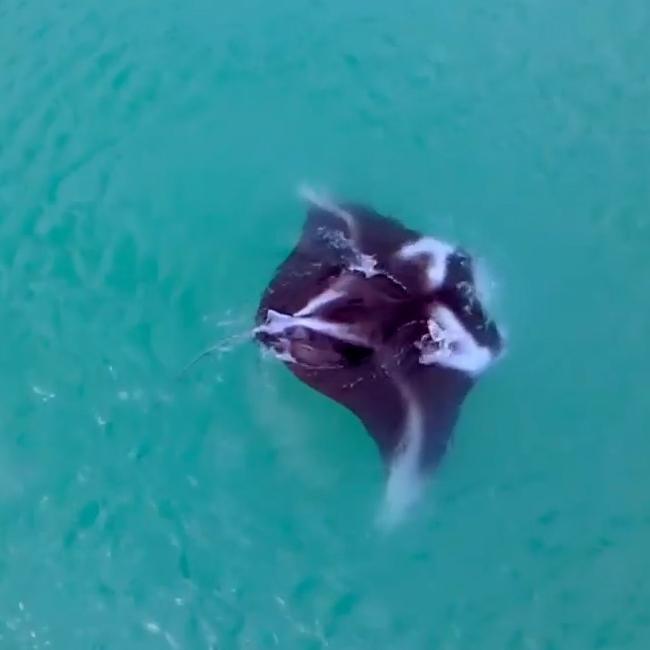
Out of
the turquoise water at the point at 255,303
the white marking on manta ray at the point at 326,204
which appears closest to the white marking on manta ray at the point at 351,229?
the white marking on manta ray at the point at 326,204

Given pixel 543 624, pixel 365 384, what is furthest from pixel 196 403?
pixel 543 624

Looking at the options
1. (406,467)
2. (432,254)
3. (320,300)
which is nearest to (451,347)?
(432,254)

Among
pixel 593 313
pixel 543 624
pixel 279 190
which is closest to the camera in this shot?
pixel 543 624

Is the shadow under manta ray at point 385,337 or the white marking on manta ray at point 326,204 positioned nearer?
the shadow under manta ray at point 385,337

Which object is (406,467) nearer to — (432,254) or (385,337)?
(385,337)

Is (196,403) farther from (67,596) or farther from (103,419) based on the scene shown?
(67,596)

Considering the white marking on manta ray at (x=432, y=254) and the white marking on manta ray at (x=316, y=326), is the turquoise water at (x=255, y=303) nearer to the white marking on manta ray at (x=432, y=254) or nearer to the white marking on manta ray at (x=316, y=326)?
the white marking on manta ray at (x=432, y=254)
